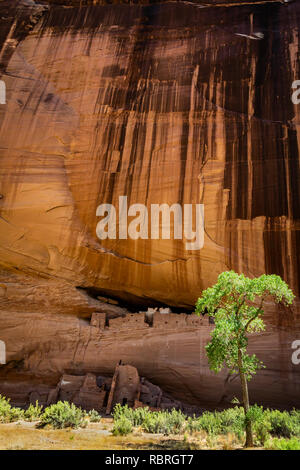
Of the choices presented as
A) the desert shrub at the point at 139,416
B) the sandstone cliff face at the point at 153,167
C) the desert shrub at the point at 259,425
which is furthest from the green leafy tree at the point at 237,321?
the sandstone cliff face at the point at 153,167

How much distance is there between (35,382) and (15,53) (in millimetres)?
11127

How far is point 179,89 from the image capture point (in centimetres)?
1238

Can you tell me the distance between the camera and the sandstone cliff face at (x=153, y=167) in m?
11.4

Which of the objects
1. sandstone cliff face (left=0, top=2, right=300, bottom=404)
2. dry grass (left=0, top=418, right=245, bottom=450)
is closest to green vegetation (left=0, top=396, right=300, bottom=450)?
dry grass (left=0, top=418, right=245, bottom=450)

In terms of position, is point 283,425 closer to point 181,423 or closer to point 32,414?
point 181,423

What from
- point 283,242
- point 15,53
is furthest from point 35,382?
point 15,53

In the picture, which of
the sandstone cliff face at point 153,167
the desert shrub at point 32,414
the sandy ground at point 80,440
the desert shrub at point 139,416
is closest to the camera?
the sandy ground at point 80,440

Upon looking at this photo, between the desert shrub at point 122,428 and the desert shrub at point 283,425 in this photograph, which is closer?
the desert shrub at point 122,428

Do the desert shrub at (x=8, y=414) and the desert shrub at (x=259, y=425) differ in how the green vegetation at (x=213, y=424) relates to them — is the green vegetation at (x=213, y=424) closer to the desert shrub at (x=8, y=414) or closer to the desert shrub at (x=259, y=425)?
the desert shrub at (x=259, y=425)

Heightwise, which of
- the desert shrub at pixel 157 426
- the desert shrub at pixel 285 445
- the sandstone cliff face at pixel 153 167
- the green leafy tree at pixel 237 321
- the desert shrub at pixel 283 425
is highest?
the sandstone cliff face at pixel 153 167

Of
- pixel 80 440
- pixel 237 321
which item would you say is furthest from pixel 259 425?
pixel 80 440

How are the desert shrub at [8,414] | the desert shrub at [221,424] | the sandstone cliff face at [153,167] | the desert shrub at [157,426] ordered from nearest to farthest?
1. the desert shrub at [221,424]
2. the desert shrub at [157,426]
3. the desert shrub at [8,414]
4. the sandstone cliff face at [153,167]
